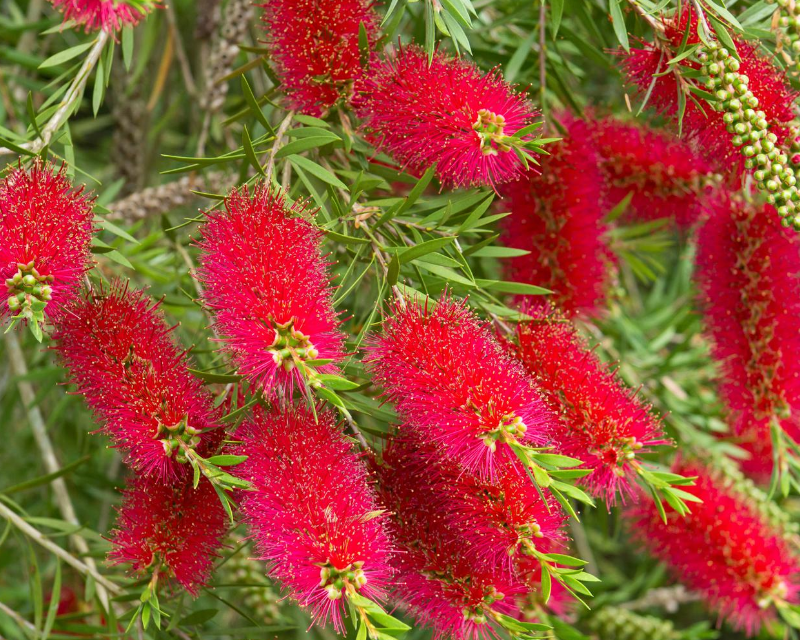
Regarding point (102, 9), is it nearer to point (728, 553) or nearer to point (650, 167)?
point (650, 167)

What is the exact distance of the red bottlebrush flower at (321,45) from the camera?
2.89ft

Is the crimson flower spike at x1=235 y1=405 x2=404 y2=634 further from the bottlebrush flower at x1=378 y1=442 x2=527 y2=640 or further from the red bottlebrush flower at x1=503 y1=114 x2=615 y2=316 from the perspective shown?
the red bottlebrush flower at x1=503 y1=114 x2=615 y2=316

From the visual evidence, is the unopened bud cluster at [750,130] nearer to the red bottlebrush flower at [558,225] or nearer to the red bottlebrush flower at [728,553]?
the red bottlebrush flower at [558,225]

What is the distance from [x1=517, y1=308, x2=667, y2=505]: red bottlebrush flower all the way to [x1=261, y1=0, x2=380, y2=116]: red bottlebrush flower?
0.33 m

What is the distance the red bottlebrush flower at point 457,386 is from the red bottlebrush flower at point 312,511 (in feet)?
0.26

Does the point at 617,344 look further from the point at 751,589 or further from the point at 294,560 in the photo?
the point at 294,560

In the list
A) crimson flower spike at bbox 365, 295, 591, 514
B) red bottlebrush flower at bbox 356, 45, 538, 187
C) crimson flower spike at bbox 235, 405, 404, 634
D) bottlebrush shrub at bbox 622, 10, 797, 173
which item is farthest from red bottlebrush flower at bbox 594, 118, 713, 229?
crimson flower spike at bbox 235, 405, 404, 634

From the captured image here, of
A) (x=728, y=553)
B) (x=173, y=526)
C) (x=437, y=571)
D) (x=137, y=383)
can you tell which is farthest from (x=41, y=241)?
(x=728, y=553)

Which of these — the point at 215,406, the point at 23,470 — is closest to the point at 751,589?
the point at 215,406

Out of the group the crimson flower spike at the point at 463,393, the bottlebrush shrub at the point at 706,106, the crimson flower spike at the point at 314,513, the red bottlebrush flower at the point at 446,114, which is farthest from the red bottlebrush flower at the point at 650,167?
the crimson flower spike at the point at 314,513

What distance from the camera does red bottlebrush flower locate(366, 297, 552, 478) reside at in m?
0.72

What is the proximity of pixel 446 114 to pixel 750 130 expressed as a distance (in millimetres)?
302

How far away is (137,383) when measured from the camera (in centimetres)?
78

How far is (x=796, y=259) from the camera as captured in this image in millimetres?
1030
